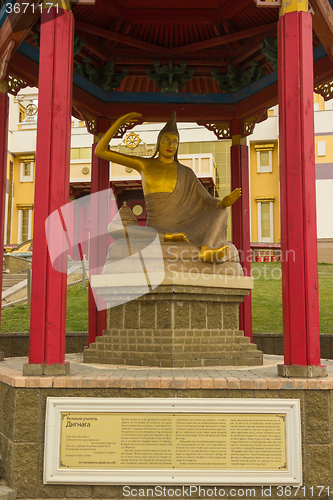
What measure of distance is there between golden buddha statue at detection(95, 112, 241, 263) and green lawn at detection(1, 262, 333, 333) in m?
6.07

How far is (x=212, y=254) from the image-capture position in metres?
5.94

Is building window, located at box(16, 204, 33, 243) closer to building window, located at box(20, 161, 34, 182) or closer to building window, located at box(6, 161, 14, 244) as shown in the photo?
building window, located at box(6, 161, 14, 244)

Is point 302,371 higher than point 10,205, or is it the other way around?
point 10,205

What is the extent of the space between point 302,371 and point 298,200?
4.97 ft

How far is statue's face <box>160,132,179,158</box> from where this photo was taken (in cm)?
679

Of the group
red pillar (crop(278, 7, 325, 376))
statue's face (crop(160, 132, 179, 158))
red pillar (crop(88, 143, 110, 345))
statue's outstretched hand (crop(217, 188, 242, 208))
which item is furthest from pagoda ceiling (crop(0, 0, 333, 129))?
red pillar (crop(278, 7, 325, 376))

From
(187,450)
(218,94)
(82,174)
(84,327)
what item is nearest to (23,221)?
(82,174)

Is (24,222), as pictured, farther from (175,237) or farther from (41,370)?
(41,370)

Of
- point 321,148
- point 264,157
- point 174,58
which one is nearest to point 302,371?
point 174,58

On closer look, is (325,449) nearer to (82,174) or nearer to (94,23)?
(94,23)

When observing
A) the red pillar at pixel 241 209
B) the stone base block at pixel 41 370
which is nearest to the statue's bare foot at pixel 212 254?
the red pillar at pixel 241 209

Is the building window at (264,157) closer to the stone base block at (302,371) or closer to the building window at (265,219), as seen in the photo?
the building window at (265,219)

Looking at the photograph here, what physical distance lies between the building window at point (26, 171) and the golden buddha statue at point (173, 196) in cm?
2092

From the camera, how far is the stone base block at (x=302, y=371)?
13.4ft
